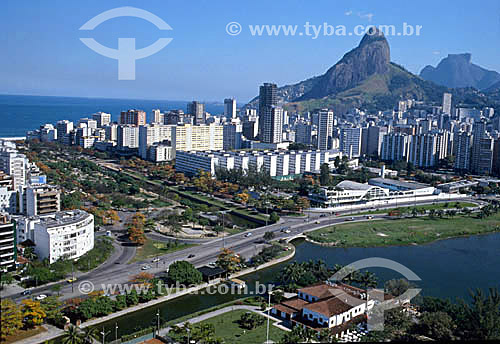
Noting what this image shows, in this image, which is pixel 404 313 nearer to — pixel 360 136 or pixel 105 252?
pixel 105 252

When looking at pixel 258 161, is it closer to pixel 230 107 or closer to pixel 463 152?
pixel 463 152

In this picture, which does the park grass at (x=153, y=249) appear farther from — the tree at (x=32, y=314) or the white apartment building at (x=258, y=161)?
the white apartment building at (x=258, y=161)

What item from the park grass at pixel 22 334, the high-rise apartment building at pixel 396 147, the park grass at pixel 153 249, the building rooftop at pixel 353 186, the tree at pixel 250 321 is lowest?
the park grass at pixel 22 334

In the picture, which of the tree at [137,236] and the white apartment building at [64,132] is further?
the white apartment building at [64,132]

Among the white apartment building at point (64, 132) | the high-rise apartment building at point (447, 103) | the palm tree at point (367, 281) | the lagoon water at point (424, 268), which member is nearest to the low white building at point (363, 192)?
the lagoon water at point (424, 268)

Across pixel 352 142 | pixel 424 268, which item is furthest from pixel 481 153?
pixel 424 268

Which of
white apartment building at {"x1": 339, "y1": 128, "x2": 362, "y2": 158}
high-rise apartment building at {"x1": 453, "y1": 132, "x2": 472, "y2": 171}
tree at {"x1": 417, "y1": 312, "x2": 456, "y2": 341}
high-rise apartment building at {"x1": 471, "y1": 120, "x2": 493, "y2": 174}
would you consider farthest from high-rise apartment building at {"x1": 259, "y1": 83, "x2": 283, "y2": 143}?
tree at {"x1": 417, "y1": 312, "x2": 456, "y2": 341}

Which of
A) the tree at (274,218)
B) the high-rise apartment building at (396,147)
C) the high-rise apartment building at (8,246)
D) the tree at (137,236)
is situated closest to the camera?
the high-rise apartment building at (8,246)

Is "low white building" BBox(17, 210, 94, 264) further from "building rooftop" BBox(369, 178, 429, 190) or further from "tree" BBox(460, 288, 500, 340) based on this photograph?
"building rooftop" BBox(369, 178, 429, 190)
